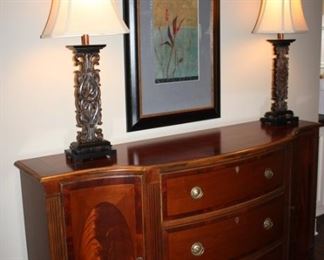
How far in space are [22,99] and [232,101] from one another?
1.20m

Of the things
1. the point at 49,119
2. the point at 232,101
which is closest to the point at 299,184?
the point at 232,101

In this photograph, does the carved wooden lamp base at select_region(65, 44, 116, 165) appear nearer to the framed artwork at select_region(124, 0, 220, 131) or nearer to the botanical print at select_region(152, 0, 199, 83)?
the framed artwork at select_region(124, 0, 220, 131)

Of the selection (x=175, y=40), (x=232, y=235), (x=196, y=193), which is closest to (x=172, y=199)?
(x=196, y=193)

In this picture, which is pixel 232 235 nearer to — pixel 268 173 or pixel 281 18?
pixel 268 173

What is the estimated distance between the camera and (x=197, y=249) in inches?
A: 72.5

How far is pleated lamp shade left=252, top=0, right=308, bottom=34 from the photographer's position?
86.1 inches

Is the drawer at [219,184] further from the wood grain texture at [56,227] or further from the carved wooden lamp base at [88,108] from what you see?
the wood grain texture at [56,227]

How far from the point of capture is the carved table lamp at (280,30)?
2.19 meters

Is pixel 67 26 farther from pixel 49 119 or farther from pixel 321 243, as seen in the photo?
pixel 321 243

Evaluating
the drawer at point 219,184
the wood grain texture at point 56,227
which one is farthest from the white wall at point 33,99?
the drawer at point 219,184

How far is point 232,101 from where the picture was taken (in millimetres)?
2469

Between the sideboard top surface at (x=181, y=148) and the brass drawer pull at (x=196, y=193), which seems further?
the brass drawer pull at (x=196, y=193)

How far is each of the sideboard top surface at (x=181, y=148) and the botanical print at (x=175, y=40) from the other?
1.07 feet

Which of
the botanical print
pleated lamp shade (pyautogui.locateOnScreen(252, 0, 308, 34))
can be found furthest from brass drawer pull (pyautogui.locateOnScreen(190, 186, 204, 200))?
pleated lamp shade (pyautogui.locateOnScreen(252, 0, 308, 34))
